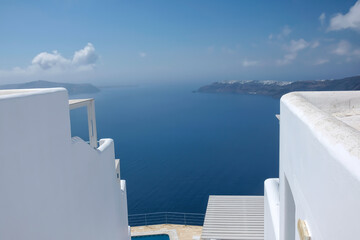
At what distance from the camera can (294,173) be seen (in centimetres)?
161

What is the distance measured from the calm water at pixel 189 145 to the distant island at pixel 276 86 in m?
0.78

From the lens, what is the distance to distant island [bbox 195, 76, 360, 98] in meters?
23.3

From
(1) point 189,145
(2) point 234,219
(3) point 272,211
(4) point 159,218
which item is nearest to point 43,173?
(3) point 272,211

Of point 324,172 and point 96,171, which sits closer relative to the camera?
point 324,172

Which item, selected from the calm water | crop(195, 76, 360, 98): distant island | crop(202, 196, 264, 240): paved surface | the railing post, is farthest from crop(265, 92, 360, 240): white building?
crop(195, 76, 360, 98): distant island

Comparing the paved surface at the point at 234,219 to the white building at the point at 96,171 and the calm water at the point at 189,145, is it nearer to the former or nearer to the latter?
the white building at the point at 96,171

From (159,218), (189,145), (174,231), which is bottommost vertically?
(159,218)

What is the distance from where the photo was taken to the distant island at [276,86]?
2331 cm

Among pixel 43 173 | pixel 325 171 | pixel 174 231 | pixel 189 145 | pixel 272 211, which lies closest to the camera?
pixel 325 171

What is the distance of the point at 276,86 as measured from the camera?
2811 centimetres

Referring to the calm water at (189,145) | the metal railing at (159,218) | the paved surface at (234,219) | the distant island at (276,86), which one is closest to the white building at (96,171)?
the paved surface at (234,219)

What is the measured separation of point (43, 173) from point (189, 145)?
2187 cm

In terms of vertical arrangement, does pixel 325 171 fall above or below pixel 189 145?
above

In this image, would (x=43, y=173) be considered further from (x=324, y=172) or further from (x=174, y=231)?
(x=174, y=231)
